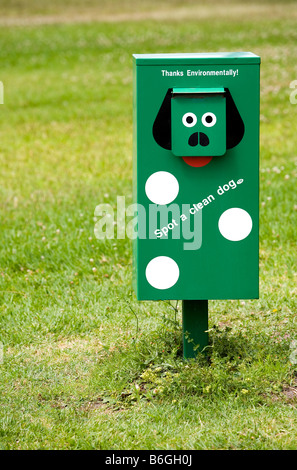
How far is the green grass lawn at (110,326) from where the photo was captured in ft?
11.6

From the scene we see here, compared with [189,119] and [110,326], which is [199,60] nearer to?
[189,119]

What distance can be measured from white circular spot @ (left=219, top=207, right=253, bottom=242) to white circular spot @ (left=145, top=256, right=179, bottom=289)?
0.32 m

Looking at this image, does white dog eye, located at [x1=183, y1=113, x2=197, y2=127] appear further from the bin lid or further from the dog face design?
the bin lid

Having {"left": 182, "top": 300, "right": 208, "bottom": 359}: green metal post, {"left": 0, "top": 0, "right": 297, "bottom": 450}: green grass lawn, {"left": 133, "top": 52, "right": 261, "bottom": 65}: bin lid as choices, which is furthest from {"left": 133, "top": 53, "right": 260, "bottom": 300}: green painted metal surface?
{"left": 0, "top": 0, "right": 297, "bottom": 450}: green grass lawn

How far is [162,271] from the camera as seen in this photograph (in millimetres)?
3730

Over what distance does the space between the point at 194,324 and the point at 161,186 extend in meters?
0.83

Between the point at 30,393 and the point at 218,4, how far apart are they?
112ft

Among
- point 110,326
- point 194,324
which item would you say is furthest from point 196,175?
point 110,326

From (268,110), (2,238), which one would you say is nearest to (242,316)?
(2,238)

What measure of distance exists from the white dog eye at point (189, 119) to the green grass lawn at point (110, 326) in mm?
1242

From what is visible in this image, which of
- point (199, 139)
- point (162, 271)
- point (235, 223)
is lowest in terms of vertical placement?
point (162, 271)

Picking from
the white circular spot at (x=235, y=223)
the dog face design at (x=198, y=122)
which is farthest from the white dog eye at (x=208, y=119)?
the white circular spot at (x=235, y=223)

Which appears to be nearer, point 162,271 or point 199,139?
point 199,139

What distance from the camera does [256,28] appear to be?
873 inches
